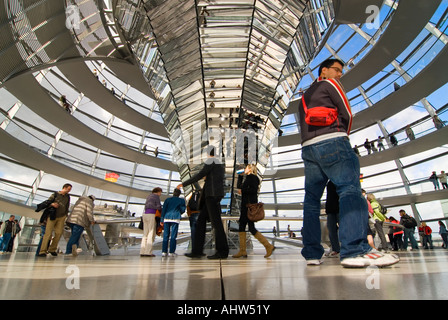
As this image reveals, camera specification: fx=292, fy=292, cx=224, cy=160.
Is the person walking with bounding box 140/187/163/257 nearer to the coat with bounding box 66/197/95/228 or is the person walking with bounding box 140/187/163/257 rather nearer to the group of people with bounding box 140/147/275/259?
the group of people with bounding box 140/147/275/259

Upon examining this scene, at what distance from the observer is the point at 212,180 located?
488 cm

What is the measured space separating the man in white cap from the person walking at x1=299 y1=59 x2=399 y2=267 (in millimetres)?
5397

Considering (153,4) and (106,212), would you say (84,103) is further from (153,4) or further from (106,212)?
(153,4)

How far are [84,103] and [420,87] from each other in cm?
2394

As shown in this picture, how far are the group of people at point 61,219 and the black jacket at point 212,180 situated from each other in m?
3.09

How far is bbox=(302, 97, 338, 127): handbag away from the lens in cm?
259

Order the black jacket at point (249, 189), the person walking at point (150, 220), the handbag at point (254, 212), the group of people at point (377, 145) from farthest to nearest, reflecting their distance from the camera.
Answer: the group of people at point (377, 145) < the person walking at point (150, 220) < the black jacket at point (249, 189) < the handbag at point (254, 212)

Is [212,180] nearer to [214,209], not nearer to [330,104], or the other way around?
[214,209]

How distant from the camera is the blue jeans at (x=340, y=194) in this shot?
2.30 m

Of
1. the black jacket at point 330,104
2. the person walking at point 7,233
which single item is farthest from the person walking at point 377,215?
the person walking at point 7,233

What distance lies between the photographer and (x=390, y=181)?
78.2ft

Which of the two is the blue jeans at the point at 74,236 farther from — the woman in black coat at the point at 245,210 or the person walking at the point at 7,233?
the person walking at the point at 7,233

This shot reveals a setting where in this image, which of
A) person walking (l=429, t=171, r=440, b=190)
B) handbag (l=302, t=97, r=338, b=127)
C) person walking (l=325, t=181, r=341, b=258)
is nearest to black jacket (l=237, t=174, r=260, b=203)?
person walking (l=325, t=181, r=341, b=258)

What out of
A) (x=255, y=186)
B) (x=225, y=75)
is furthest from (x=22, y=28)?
(x=255, y=186)
